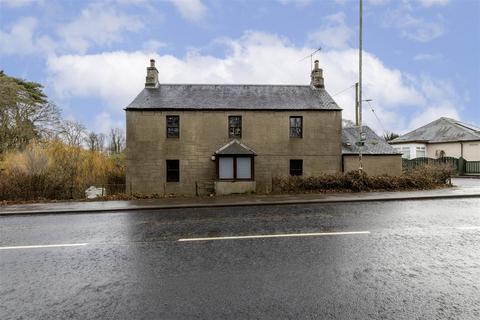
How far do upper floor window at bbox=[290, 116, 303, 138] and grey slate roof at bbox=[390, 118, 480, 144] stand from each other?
26695 mm

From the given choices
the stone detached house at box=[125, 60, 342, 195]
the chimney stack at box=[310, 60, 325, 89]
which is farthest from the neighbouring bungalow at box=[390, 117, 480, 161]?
the stone detached house at box=[125, 60, 342, 195]

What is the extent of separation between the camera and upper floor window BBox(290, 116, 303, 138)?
67.3 feet

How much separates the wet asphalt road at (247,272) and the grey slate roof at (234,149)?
10.7 metres

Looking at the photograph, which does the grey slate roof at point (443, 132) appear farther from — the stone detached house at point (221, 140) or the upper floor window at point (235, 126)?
the upper floor window at point (235, 126)

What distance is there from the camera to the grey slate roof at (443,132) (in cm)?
3566

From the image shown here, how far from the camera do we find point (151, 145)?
19688mm

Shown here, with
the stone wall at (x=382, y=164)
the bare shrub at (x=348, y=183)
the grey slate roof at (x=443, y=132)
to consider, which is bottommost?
the bare shrub at (x=348, y=183)

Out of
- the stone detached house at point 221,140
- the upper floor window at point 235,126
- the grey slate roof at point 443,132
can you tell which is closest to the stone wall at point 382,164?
the stone detached house at point 221,140

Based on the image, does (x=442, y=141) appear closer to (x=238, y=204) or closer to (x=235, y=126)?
(x=235, y=126)

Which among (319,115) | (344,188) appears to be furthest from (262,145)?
(344,188)

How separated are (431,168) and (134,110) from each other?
19.9m

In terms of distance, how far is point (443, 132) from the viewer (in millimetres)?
38562

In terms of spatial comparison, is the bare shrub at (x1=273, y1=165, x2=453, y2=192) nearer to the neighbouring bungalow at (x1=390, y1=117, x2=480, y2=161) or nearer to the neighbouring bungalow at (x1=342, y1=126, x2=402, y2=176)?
the neighbouring bungalow at (x1=342, y1=126, x2=402, y2=176)

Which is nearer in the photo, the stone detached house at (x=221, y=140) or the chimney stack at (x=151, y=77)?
the stone detached house at (x=221, y=140)
